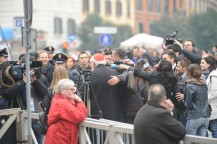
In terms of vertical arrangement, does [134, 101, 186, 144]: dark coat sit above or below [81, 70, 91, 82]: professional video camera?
below

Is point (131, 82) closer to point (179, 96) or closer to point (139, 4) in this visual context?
point (179, 96)

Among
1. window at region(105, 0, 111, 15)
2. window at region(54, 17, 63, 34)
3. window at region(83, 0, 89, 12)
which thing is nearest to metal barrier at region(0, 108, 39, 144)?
window at region(54, 17, 63, 34)

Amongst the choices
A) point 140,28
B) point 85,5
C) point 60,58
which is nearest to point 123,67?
point 60,58

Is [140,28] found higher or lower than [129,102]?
higher

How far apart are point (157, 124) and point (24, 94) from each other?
14.5ft

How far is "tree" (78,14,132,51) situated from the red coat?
65.1m

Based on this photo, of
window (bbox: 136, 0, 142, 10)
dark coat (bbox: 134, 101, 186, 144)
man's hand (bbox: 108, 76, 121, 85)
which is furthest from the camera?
window (bbox: 136, 0, 142, 10)

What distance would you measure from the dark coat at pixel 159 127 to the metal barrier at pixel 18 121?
357cm

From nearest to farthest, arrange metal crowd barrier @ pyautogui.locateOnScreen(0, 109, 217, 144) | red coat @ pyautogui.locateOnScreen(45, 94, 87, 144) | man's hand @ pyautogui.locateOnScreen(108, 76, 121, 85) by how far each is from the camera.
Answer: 1. metal crowd barrier @ pyautogui.locateOnScreen(0, 109, 217, 144)
2. red coat @ pyautogui.locateOnScreen(45, 94, 87, 144)
3. man's hand @ pyautogui.locateOnScreen(108, 76, 121, 85)

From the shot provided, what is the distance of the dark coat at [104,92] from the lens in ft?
40.2

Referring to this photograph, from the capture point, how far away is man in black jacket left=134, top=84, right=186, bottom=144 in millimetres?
8586

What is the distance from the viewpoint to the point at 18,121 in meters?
12.4

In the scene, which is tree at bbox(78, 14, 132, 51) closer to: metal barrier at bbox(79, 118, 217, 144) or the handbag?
the handbag

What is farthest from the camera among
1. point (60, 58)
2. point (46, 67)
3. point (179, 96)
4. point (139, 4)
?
point (139, 4)
